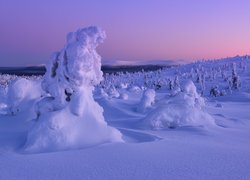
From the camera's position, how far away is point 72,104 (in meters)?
8.13

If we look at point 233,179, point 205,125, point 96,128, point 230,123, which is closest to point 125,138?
point 96,128

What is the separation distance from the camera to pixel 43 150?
743 cm

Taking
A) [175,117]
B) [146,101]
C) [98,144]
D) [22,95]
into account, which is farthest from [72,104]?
[146,101]

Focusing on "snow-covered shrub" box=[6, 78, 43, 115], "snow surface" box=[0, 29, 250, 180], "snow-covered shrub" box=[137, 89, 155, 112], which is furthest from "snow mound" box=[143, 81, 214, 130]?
"snow-covered shrub" box=[137, 89, 155, 112]

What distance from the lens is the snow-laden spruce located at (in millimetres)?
7637

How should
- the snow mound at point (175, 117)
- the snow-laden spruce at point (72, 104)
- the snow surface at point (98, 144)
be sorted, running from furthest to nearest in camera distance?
the snow mound at point (175, 117), the snow-laden spruce at point (72, 104), the snow surface at point (98, 144)

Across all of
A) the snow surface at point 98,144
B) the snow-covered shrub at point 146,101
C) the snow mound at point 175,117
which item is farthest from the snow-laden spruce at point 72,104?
the snow-covered shrub at point 146,101

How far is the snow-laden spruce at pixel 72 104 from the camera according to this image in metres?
7.64

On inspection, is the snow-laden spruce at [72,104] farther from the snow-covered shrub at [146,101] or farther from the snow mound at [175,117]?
the snow-covered shrub at [146,101]

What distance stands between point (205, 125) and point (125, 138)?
322 cm

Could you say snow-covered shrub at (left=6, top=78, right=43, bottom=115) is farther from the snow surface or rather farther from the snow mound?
the snow mound

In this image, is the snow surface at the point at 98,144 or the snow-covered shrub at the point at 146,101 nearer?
the snow surface at the point at 98,144

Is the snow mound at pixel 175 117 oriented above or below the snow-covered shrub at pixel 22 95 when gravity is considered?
below

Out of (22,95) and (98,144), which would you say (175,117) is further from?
(22,95)
